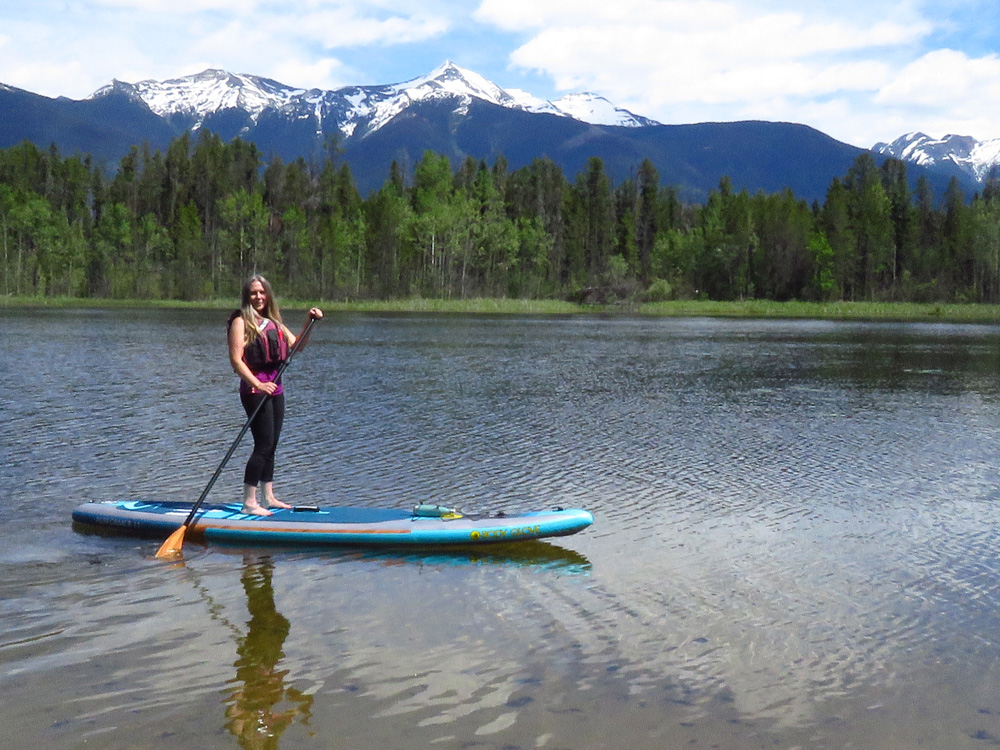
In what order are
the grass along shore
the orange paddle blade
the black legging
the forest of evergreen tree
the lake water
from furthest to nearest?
the forest of evergreen tree
the grass along shore
the black legging
the orange paddle blade
the lake water

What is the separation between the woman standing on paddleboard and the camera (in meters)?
10.4

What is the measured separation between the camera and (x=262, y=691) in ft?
21.5

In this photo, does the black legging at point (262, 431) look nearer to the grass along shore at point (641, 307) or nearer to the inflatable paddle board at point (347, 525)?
the inflatable paddle board at point (347, 525)

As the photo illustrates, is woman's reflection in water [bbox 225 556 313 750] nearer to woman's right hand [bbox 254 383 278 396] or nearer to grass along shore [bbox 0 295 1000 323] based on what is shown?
woman's right hand [bbox 254 383 278 396]

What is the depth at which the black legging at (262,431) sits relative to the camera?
10688mm

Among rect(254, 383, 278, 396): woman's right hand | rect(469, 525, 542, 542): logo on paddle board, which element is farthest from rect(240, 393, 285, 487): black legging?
rect(469, 525, 542, 542): logo on paddle board

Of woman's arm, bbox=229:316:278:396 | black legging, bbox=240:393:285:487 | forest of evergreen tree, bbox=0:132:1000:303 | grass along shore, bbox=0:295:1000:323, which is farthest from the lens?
forest of evergreen tree, bbox=0:132:1000:303

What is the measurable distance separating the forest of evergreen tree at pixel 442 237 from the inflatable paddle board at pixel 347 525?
9161 cm

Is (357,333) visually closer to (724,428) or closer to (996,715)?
(724,428)

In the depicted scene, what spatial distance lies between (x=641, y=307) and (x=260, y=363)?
103074mm

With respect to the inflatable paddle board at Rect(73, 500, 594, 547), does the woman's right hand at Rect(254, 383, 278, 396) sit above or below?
above

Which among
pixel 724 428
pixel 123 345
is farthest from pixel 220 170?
pixel 724 428

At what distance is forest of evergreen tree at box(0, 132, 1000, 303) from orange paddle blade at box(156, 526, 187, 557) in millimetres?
92157

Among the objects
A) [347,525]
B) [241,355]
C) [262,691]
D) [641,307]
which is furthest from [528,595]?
[641,307]
